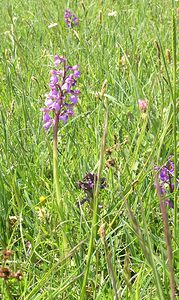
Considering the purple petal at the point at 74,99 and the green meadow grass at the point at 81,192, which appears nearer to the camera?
the green meadow grass at the point at 81,192

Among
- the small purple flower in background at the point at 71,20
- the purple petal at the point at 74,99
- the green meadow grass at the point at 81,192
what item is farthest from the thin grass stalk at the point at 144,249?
the small purple flower in background at the point at 71,20

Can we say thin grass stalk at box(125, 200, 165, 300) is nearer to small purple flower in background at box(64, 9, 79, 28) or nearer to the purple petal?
the purple petal

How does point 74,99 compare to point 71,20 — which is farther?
point 71,20

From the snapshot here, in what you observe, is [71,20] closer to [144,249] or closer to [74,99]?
[74,99]

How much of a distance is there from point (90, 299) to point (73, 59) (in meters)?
1.46

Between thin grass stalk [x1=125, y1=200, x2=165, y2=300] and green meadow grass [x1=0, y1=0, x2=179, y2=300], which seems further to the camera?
green meadow grass [x1=0, y1=0, x2=179, y2=300]

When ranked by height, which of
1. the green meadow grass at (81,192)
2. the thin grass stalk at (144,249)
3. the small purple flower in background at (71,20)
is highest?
the thin grass stalk at (144,249)

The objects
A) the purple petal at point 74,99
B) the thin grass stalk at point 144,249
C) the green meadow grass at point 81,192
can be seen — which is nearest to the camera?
the thin grass stalk at point 144,249

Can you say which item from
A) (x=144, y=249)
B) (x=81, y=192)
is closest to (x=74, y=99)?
(x=81, y=192)

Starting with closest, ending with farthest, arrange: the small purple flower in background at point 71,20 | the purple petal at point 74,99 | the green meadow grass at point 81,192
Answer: the green meadow grass at point 81,192
the purple petal at point 74,99
the small purple flower in background at point 71,20

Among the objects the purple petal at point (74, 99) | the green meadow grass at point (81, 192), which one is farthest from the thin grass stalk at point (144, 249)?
the purple petal at point (74, 99)

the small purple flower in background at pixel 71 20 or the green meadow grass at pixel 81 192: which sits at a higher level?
the small purple flower in background at pixel 71 20

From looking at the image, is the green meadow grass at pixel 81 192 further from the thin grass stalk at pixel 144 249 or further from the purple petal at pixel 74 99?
the purple petal at pixel 74 99

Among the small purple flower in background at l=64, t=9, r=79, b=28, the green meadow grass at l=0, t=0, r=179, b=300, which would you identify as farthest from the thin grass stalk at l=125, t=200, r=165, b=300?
the small purple flower in background at l=64, t=9, r=79, b=28
